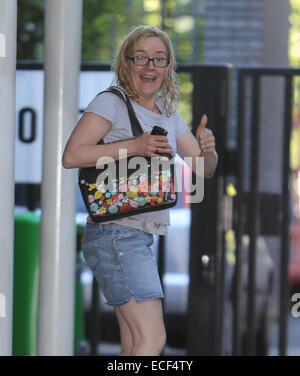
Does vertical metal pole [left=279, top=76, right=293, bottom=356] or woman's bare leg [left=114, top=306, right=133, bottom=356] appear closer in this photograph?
woman's bare leg [left=114, top=306, right=133, bottom=356]

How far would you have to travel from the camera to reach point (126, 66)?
2.49m

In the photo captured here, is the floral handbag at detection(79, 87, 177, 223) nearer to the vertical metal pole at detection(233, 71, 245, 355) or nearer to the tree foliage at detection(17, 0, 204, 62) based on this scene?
the vertical metal pole at detection(233, 71, 245, 355)

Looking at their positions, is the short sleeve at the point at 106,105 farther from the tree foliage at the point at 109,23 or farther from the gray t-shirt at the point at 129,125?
the tree foliage at the point at 109,23

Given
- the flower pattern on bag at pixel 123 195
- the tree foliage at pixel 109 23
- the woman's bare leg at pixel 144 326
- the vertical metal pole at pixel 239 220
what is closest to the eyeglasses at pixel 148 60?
the flower pattern on bag at pixel 123 195

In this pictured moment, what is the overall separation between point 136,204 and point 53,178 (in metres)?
0.50

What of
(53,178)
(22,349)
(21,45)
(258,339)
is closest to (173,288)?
(258,339)

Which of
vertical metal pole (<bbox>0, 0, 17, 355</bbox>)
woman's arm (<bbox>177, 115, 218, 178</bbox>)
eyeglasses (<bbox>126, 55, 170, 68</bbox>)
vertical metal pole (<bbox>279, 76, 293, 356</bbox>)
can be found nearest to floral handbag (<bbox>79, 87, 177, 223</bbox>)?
eyeglasses (<bbox>126, 55, 170, 68</bbox>)

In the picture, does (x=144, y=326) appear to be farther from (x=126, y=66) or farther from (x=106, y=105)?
(x=126, y=66)

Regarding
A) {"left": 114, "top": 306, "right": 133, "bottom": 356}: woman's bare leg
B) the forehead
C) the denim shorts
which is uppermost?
the forehead

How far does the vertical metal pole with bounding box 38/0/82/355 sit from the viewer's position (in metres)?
2.80

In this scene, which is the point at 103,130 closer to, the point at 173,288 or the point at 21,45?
the point at 173,288

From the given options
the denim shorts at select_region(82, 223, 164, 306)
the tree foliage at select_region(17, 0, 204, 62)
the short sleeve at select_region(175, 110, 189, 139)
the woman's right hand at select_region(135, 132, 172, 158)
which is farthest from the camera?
the tree foliage at select_region(17, 0, 204, 62)

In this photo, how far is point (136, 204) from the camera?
243cm

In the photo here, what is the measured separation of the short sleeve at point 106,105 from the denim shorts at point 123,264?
1.04 feet
